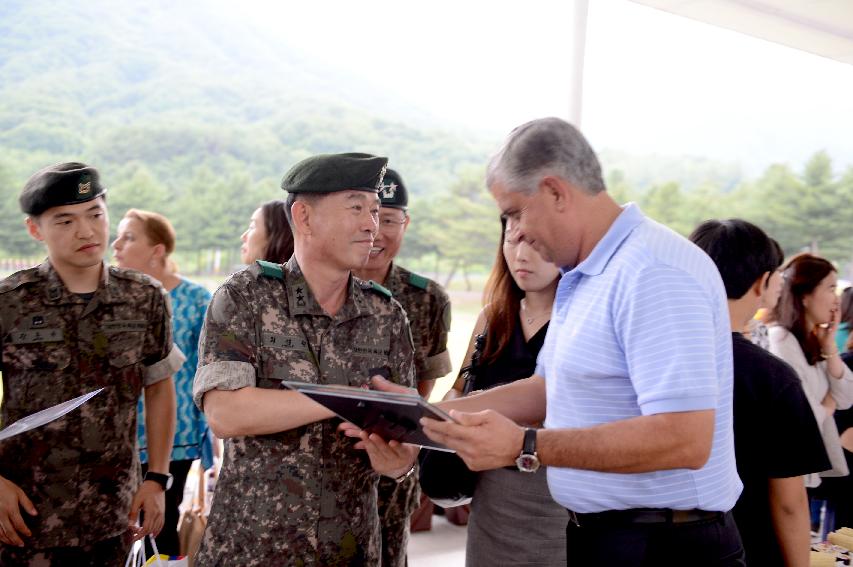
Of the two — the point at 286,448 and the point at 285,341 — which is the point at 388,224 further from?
the point at 286,448

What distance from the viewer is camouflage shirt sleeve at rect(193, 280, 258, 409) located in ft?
5.63

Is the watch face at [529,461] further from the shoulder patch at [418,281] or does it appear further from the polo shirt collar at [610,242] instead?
the shoulder patch at [418,281]

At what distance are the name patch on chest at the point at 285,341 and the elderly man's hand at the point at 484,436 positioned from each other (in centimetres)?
52

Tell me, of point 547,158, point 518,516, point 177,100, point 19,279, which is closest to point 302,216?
point 547,158

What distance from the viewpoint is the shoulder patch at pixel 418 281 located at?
2900mm

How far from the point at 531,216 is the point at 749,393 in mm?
799

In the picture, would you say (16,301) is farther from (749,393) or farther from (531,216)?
(749,393)

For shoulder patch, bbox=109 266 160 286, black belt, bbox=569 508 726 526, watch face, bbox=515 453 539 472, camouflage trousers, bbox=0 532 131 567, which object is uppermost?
shoulder patch, bbox=109 266 160 286

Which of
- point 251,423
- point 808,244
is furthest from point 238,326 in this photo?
point 808,244

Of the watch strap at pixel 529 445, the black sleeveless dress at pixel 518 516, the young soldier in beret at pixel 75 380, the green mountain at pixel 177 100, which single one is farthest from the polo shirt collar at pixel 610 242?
the green mountain at pixel 177 100

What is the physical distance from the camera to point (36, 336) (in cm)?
219

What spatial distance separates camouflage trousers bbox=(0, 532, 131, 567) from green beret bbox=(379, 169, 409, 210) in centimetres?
142

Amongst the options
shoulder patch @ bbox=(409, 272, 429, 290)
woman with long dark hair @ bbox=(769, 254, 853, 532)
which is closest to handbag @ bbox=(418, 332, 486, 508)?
shoulder patch @ bbox=(409, 272, 429, 290)

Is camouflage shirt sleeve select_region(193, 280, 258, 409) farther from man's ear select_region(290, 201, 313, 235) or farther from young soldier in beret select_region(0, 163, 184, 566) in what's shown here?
young soldier in beret select_region(0, 163, 184, 566)
